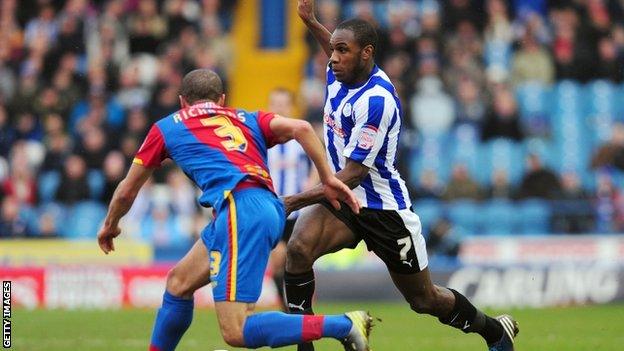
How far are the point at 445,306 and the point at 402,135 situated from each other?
10.3 m

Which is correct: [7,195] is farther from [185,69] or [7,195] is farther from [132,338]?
[132,338]

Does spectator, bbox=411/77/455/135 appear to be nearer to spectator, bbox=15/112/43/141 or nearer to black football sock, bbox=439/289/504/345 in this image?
spectator, bbox=15/112/43/141

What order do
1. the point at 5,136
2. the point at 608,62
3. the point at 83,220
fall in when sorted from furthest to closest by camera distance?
the point at 608,62
the point at 5,136
the point at 83,220

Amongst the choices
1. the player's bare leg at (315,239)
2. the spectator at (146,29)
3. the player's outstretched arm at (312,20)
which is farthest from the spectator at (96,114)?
the player's bare leg at (315,239)

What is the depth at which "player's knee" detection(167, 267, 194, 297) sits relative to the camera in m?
8.23

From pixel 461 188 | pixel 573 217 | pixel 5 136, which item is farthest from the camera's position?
pixel 5 136

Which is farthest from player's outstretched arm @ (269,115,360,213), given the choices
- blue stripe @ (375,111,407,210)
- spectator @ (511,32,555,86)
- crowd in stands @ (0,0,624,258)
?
spectator @ (511,32,555,86)

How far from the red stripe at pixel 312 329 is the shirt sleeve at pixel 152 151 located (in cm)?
130

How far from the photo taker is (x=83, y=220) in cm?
1864

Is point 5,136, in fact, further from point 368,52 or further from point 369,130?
point 369,130

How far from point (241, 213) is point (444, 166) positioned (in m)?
12.1

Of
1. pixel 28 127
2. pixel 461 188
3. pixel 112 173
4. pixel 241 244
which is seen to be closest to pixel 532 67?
pixel 461 188

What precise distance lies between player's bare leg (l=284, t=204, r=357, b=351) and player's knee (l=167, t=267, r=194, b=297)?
92cm

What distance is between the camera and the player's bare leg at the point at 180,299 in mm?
8219
